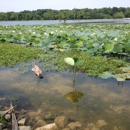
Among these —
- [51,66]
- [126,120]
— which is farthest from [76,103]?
[51,66]

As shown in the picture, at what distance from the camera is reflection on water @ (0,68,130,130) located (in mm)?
2215

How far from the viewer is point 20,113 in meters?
2.24

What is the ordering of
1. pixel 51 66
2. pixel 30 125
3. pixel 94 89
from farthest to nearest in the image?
pixel 51 66 → pixel 94 89 → pixel 30 125

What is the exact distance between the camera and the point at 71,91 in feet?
9.49

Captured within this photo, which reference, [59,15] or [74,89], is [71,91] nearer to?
[74,89]

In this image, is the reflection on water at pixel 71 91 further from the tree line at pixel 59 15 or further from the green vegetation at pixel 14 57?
the tree line at pixel 59 15

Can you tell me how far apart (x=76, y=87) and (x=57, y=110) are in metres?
0.81

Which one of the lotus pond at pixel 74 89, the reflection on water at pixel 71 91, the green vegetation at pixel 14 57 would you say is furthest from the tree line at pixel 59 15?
the reflection on water at pixel 71 91

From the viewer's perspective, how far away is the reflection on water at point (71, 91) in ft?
7.27

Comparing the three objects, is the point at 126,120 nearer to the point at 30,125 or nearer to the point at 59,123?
the point at 59,123

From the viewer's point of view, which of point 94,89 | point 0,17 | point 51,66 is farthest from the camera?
point 0,17

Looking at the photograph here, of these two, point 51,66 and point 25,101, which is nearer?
point 25,101

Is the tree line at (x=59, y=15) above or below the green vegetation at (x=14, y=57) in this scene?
above

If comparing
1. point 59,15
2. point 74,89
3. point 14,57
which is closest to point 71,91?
point 74,89
